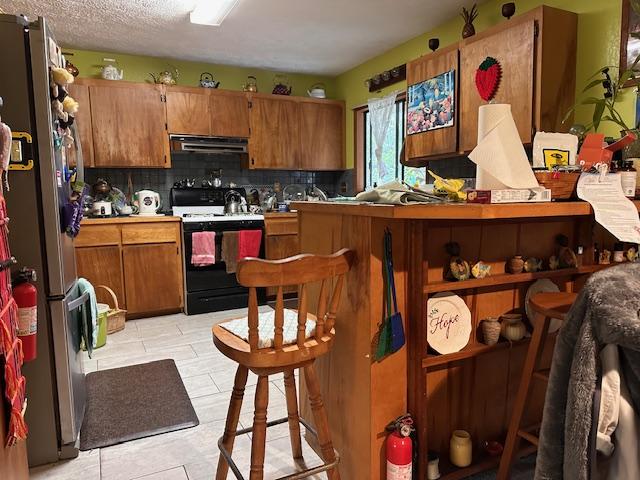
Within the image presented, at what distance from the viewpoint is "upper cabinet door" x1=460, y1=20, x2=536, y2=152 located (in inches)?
100

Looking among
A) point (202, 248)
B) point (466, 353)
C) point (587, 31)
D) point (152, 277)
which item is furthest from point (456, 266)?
point (152, 277)

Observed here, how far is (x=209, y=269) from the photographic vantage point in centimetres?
417

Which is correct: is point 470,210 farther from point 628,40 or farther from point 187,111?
point 187,111

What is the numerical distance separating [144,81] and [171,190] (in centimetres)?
113

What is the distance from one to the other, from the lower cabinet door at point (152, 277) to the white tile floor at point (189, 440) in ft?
2.35

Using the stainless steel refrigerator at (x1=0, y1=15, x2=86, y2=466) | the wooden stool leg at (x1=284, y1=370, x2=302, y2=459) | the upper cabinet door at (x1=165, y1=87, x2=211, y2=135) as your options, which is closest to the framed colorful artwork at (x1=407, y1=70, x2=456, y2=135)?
the upper cabinet door at (x1=165, y1=87, x2=211, y2=135)

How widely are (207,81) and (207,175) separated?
38.7 inches

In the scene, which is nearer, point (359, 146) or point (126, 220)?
point (126, 220)

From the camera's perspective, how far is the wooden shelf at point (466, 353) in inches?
59.2

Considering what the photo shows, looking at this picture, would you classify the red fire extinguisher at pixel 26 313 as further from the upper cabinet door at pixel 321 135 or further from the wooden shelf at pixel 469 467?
the upper cabinet door at pixel 321 135

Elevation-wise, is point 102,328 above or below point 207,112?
below

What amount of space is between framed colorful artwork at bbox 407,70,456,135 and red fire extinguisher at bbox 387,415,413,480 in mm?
2277

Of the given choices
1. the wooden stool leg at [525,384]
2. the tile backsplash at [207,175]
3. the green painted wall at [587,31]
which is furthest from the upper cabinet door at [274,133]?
the wooden stool leg at [525,384]

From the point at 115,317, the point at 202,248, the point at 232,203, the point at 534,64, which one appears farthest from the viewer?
the point at 232,203
